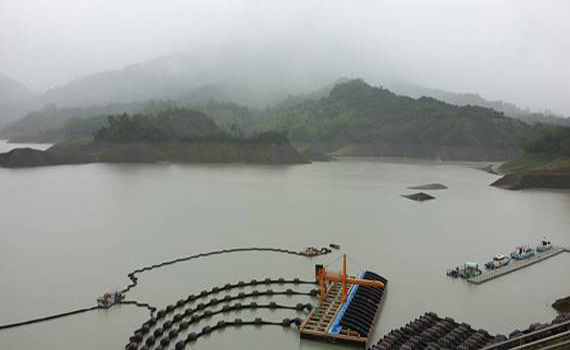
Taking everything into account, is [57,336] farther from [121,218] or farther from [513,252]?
[513,252]

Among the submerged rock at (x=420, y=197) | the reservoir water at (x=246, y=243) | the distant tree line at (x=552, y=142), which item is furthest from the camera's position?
the distant tree line at (x=552, y=142)

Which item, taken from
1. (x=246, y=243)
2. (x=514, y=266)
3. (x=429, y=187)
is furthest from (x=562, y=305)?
(x=429, y=187)

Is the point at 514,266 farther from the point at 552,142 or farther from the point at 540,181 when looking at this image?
the point at 552,142

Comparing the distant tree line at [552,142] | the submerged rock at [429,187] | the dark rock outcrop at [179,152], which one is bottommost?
the submerged rock at [429,187]

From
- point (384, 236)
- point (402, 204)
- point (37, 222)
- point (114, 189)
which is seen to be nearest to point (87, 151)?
point (114, 189)

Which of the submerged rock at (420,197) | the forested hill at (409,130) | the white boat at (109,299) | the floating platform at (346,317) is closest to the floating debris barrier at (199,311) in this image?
the floating platform at (346,317)

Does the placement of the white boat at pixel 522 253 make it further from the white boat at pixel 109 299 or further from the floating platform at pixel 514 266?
the white boat at pixel 109 299

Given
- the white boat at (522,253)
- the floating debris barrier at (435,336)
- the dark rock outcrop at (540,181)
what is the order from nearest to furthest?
the floating debris barrier at (435,336), the white boat at (522,253), the dark rock outcrop at (540,181)
